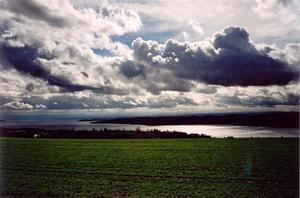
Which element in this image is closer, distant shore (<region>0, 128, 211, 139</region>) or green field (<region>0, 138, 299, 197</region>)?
green field (<region>0, 138, 299, 197</region>)

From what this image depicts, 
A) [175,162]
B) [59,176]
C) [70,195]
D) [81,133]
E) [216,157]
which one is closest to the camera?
[70,195]

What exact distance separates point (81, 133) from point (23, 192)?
145ft

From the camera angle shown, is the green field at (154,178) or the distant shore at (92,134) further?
the distant shore at (92,134)

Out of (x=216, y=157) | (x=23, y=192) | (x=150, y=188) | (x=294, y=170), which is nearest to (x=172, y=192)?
(x=150, y=188)

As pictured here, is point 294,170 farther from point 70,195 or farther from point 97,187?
point 70,195

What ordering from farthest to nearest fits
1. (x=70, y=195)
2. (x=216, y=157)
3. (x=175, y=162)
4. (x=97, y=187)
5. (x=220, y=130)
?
1. (x=220, y=130)
2. (x=216, y=157)
3. (x=175, y=162)
4. (x=97, y=187)
5. (x=70, y=195)

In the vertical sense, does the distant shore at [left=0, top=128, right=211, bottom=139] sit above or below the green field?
above

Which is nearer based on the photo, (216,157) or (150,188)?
(150,188)

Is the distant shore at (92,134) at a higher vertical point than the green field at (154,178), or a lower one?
higher

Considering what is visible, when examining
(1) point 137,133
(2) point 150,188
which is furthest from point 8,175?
(1) point 137,133

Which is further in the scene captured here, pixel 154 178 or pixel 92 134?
pixel 92 134

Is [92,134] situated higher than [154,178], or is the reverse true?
[92,134]

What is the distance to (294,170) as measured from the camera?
20781 millimetres

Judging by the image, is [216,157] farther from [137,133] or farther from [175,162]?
[137,133]
